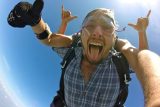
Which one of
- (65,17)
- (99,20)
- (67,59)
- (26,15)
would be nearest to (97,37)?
(99,20)

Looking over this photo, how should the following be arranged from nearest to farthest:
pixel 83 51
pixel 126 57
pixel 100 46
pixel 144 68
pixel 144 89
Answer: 1. pixel 144 89
2. pixel 144 68
3. pixel 126 57
4. pixel 100 46
5. pixel 83 51

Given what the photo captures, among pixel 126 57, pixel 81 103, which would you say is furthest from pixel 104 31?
pixel 81 103

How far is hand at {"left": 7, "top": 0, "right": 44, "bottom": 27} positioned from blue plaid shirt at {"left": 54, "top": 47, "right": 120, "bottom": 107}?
3.41 ft

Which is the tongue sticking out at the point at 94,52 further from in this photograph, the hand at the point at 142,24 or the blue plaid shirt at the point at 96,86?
the hand at the point at 142,24

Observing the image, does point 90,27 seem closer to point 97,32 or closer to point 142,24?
point 97,32

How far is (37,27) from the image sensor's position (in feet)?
15.9

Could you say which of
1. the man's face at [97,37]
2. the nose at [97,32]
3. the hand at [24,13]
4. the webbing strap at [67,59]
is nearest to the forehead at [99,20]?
the man's face at [97,37]

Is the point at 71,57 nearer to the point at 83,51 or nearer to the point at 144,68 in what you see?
the point at 83,51

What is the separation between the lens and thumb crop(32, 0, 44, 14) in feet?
13.5

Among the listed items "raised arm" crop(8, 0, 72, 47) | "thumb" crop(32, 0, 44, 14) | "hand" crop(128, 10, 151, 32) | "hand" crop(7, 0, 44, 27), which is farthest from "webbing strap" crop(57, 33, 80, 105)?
"hand" crop(128, 10, 151, 32)

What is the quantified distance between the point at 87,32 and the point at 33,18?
2.90 feet

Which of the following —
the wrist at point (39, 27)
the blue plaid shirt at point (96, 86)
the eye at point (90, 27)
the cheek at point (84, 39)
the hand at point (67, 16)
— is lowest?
the blue plaid shirt at point (96, 86)

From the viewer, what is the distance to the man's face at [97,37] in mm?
4441

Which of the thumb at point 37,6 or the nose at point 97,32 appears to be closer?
the thumb at point 37,6
